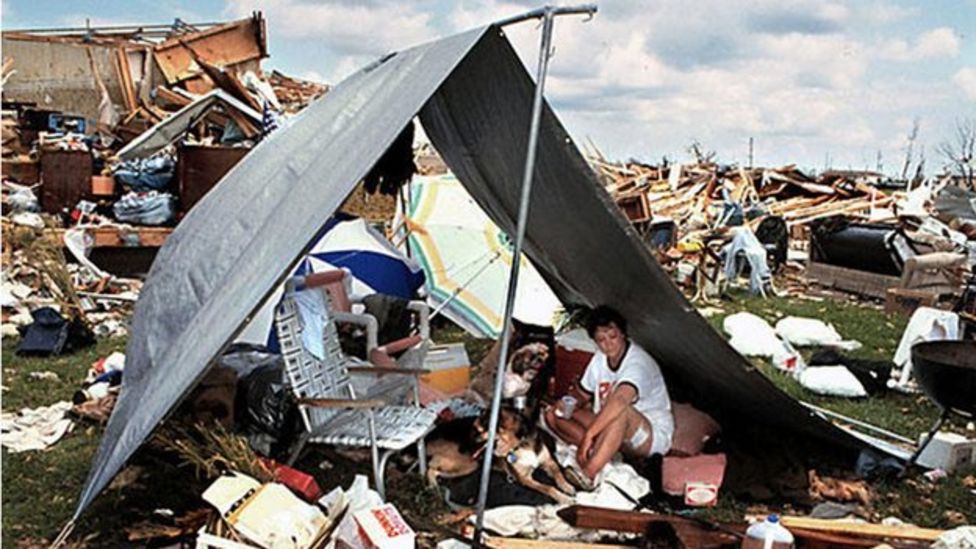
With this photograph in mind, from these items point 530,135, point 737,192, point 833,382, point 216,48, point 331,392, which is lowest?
point 833,382

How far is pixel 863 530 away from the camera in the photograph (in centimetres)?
377

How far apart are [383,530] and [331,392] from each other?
161 cm

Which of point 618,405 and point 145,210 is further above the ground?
point 145,210

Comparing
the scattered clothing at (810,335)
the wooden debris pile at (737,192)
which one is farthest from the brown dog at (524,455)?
the wooden debris pile at (737,192)

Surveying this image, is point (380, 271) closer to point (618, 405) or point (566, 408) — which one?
point (566, 408)

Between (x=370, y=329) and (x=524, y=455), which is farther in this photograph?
(x=370, y=329)

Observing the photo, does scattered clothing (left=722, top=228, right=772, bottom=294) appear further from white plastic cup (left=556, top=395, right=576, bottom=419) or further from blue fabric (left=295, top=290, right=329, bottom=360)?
blue fabric (left=295, top=290, right=329, bottom=360)

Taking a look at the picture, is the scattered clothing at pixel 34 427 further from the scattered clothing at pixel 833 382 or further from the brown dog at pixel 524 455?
the scattered clothing at pixel 833 382

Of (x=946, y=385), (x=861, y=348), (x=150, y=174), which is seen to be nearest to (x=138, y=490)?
(x=946, y=385)

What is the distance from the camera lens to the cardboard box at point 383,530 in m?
3.23

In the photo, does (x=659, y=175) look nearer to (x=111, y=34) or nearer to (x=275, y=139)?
(x=111, y=34)

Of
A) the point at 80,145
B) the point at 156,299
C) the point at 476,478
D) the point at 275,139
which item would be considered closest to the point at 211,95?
the point at 80,145

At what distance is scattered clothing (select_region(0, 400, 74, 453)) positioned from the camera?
16.5 feet

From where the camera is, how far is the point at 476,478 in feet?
15.1
